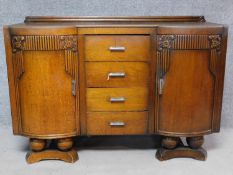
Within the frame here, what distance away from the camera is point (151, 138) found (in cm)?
205

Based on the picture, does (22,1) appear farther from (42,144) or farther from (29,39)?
(42,144)

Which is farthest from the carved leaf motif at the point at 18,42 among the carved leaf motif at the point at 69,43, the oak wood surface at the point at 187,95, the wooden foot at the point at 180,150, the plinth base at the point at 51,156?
the wooden foot at the point at 180,150

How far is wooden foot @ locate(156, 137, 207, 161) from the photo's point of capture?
1.76 m

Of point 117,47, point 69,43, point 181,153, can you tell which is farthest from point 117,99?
point 181,153

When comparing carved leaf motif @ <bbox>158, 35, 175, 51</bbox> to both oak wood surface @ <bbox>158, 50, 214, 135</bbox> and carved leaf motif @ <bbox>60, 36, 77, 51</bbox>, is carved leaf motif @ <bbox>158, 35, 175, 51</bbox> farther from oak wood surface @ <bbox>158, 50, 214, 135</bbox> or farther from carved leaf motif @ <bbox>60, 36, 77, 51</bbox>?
carved leaf motif @ <bbox>60, 36, 77, 51</bbox>

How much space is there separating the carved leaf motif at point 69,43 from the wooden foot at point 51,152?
19.5 inches

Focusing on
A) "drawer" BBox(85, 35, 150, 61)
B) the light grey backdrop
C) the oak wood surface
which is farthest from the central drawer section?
the light grey backdrop

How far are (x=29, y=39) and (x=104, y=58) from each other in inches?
14.6

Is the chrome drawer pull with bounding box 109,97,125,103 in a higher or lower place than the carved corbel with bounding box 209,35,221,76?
lower

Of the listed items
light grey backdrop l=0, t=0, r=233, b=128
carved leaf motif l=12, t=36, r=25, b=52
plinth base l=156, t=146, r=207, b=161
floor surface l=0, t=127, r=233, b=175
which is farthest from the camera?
light grey backdrop l=0, t=0, r=233, b=128

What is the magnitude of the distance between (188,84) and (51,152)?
81 centimetres

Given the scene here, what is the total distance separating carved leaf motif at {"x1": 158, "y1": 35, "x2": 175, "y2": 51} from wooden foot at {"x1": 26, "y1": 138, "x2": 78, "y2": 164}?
2.26ft

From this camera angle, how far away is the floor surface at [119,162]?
1.66m

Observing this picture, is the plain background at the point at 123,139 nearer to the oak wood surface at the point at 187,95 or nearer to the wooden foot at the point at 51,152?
the wooden foot at the point at 51,152
